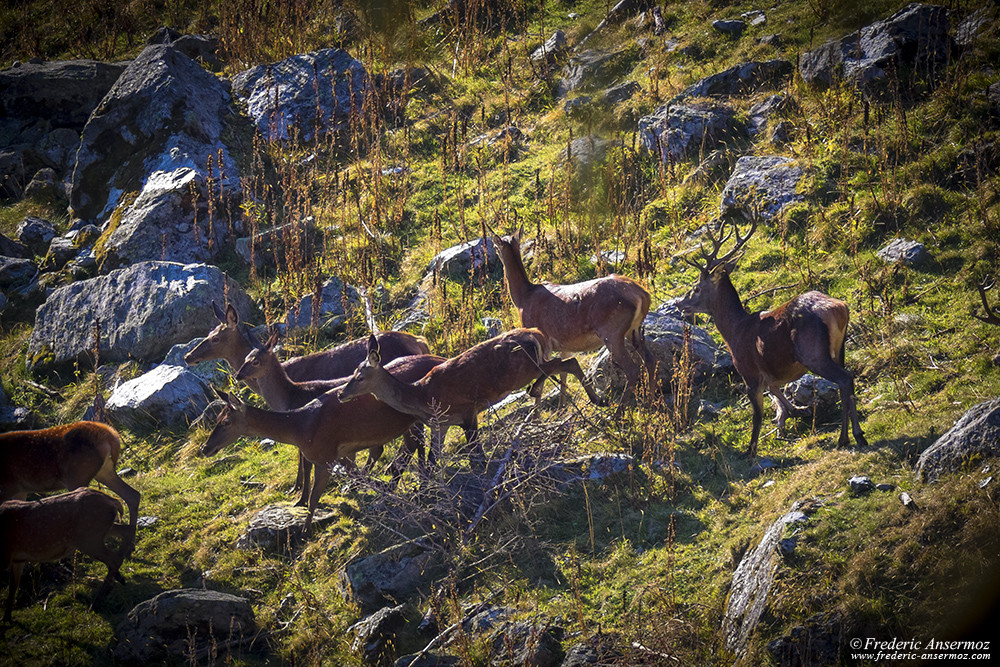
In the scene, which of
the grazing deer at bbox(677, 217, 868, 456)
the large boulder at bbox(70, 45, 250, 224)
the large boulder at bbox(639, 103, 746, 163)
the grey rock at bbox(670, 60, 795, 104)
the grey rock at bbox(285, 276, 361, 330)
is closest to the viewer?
the grazing deer at bbox(677, 217, 868, 456)

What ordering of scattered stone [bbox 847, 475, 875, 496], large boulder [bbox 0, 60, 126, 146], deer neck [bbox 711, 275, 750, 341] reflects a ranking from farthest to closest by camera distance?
large boulder [bbox 0, 60, 126, 146] < deer neck [bbox 711, 275, 750, 341] < scattered stone [bbox 847, 475, 875, 496]

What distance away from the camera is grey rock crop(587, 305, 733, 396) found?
9.84 metres

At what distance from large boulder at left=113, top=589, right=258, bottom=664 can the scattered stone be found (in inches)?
201

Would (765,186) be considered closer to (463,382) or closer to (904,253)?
(904,253)

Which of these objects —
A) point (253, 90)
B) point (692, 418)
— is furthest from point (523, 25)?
point (692, 418)

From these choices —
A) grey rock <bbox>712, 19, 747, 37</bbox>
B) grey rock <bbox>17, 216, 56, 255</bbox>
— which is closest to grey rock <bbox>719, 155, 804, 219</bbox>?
grey rock <bbox>712, 19, 747, 37</bbox>

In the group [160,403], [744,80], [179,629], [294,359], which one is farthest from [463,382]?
[744,80]

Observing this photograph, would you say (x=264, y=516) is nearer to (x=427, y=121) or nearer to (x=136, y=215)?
(x=136, y=215)

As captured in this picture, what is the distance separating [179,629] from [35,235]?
10.7 meters

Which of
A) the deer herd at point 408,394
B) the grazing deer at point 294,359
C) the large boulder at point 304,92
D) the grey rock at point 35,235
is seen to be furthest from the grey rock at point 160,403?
the large boulder at point 304,92

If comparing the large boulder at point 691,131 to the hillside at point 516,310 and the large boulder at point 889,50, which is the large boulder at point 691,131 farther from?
the large boulder at point 889,50

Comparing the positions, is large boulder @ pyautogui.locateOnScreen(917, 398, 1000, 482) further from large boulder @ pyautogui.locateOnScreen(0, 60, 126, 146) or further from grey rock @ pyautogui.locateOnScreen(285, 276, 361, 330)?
large boulder @ pyautogui.locateOnScreen(0, 60, 126, 146)

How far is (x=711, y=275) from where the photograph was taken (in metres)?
9.97

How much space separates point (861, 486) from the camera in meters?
6.92
